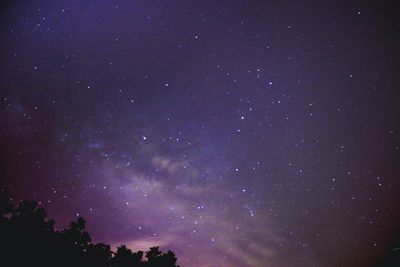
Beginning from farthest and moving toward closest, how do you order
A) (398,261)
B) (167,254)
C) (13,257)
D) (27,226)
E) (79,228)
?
1. (398,261)
2. (167,254)
3. (79,228)
4. (27,226)
5. (13,257)

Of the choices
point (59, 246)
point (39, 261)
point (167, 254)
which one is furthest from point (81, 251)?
point (167, 254)

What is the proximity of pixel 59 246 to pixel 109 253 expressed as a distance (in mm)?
1176

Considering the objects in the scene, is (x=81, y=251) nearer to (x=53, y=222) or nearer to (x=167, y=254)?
(x=53, y=222)

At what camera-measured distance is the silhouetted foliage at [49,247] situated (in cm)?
541

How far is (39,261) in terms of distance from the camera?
216 inches

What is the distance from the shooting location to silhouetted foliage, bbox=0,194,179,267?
5.41 m

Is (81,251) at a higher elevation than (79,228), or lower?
lower

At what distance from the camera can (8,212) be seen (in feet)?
19.5

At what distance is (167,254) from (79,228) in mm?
2111

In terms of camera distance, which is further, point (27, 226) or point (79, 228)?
point (79, 228)

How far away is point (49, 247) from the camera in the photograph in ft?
18.9

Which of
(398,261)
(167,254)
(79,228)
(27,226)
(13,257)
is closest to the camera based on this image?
(13,257)

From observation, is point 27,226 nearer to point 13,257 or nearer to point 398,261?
point 13,257

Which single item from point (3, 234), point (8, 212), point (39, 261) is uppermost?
point (8, 212)
